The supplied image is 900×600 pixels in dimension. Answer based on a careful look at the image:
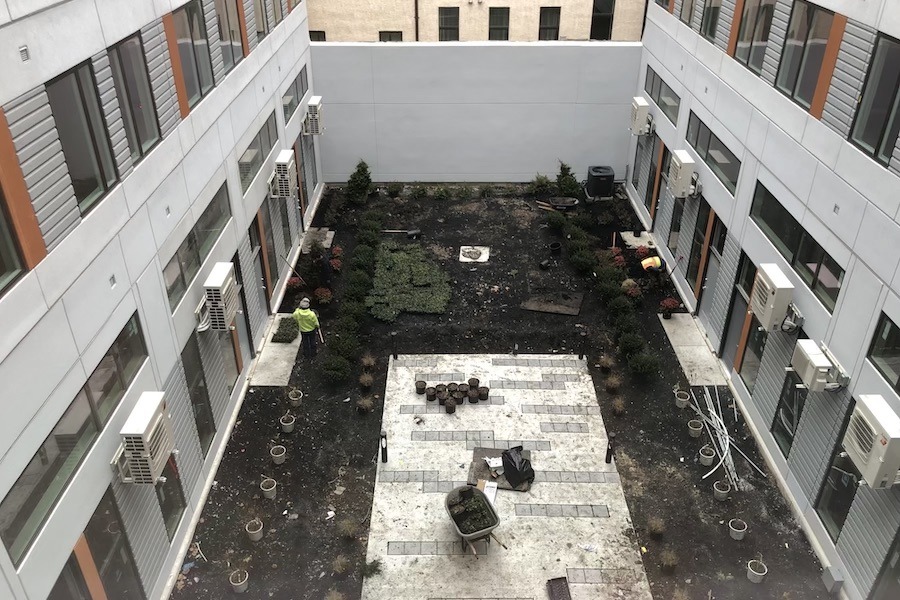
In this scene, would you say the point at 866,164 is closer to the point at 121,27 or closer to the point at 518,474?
the point at 518,474

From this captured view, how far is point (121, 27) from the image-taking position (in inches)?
327

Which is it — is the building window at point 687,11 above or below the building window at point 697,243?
above

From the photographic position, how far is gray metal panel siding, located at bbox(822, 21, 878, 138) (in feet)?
29.7

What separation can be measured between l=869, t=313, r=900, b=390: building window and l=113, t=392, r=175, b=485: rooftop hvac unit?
9149mm

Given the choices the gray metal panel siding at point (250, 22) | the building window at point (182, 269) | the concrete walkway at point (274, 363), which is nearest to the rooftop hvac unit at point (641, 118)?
the gray metal panel siding at point (250, 22)

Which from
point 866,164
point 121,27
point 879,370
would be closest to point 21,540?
point 121,27

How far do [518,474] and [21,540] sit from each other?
712cm

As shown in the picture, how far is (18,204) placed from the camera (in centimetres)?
627

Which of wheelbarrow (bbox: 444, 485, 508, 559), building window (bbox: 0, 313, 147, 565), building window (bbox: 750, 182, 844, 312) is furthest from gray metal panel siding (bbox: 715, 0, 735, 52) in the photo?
building window (bbox: 0, 313, 147, 565)

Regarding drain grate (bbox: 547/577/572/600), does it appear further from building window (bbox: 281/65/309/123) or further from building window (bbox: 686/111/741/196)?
building window (bbox: 281/65/309/123)

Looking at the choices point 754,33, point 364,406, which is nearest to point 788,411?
point 754,33

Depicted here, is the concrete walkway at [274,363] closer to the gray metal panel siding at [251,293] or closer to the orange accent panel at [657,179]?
the gray metal panel siding at [251,293]

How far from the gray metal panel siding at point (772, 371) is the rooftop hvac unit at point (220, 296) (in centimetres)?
923

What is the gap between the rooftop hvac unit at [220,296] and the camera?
35.9 feet
